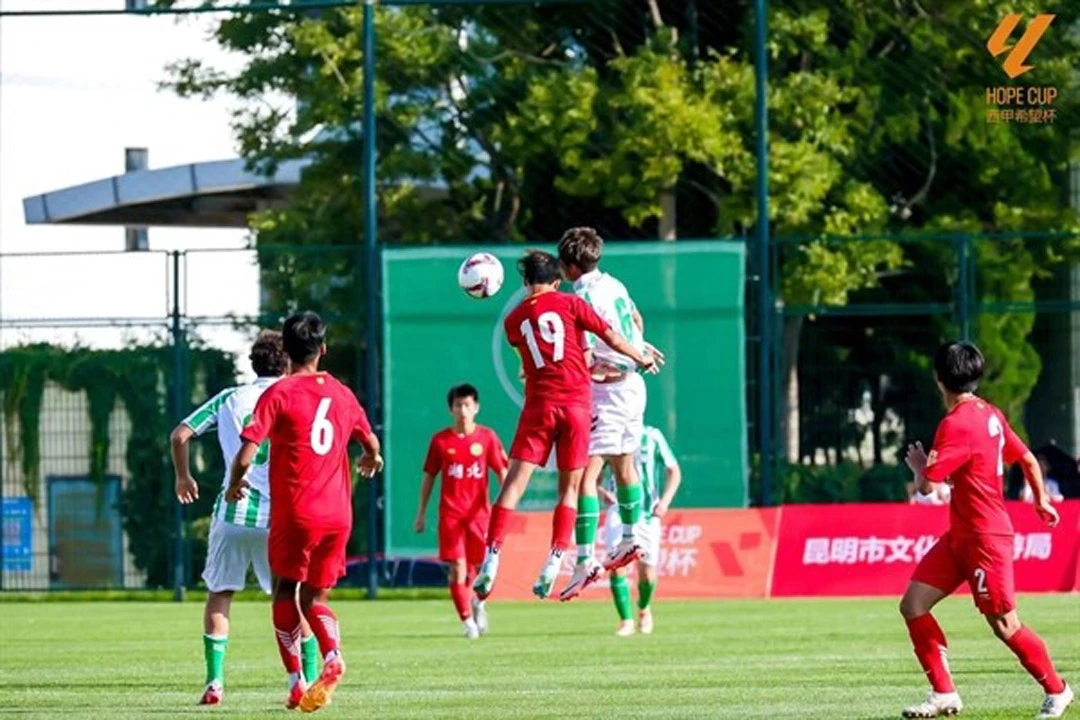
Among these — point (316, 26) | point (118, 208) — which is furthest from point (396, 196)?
point (118, 208)

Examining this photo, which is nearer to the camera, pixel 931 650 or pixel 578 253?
pixel 931 650

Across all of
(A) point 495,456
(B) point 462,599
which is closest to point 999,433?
(B) point 462,599

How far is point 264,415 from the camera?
467 inches

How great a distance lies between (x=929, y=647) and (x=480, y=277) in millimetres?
4330

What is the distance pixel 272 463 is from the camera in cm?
1205

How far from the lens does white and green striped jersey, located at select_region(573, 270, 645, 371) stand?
14.8 m

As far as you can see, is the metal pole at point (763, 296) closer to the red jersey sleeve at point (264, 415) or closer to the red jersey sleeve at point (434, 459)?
the red jersey sleeve at point (434, 459)

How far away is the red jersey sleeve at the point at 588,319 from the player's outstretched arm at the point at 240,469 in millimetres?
2539

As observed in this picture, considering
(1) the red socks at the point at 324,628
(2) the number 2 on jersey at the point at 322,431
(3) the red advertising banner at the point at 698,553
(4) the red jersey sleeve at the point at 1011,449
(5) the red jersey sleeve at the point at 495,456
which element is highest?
(2) the number 2 on jersey at the point at 322,431

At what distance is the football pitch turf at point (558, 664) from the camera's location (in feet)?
41.3

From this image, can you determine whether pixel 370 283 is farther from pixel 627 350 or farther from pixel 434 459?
pixel 627 350

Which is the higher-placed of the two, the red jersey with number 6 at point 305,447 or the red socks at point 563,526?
the red jersey with number 6 at point 305,447

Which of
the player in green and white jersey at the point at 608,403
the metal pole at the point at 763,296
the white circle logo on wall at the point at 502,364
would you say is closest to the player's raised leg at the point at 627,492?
the player in green and white jersey at the point at 608,403

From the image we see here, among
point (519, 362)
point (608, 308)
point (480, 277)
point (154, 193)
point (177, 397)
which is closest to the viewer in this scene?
point (480, 277)
